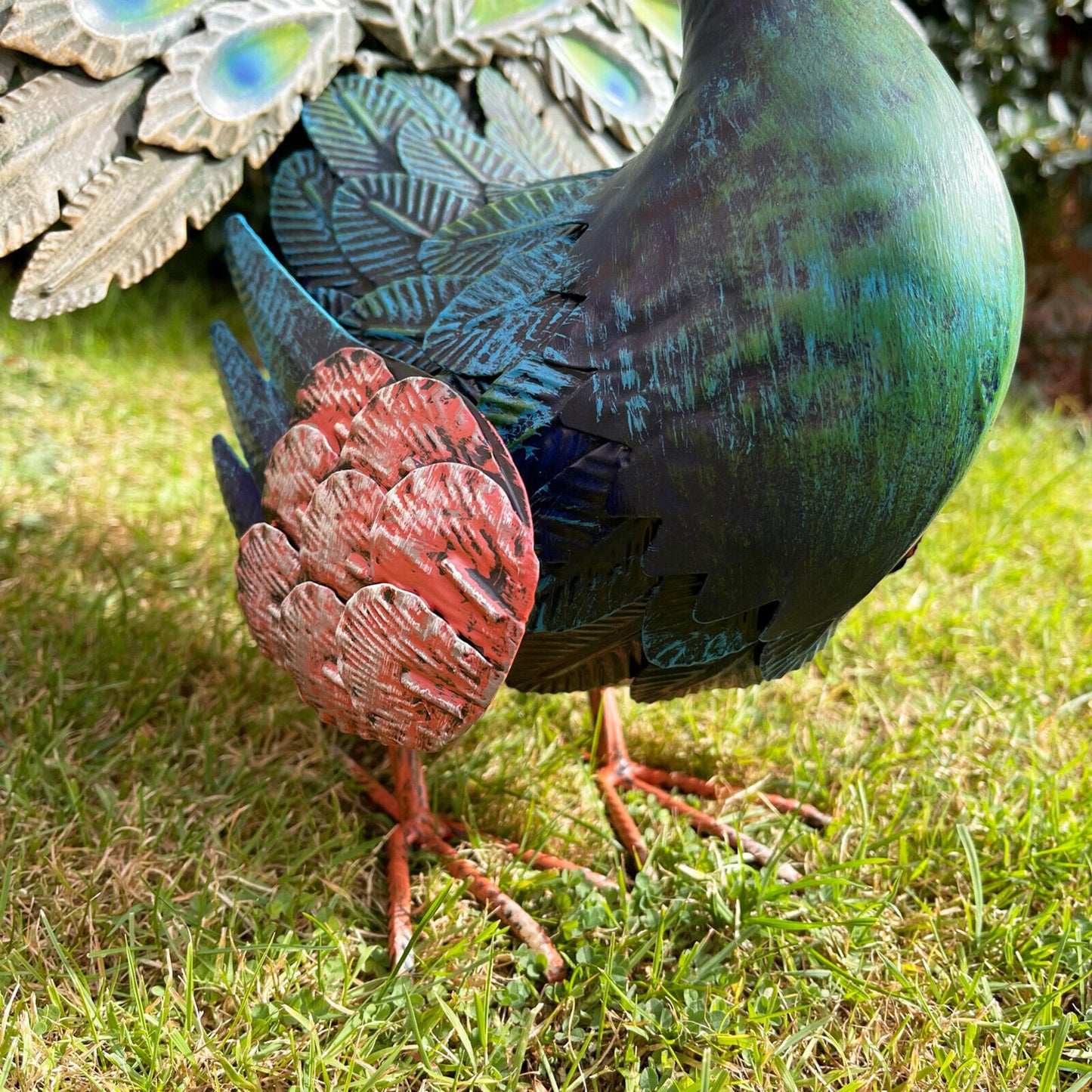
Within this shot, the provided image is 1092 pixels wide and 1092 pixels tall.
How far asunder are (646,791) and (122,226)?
3.54ft

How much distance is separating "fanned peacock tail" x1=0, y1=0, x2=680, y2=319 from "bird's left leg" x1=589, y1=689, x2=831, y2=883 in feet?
2.50

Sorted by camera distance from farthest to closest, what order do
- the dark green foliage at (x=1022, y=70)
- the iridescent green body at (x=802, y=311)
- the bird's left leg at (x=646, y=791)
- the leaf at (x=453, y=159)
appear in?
1. the dark green foliage at (x=1022, y=70)
2. the bird's left leg at (x=646, y=791)
3. the leaf at (x=453, y=159)
4. the iridescent green body at (x=802, y=311)

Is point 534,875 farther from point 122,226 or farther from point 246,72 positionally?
point 246,72

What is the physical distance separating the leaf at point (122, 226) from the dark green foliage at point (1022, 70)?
2.45 m

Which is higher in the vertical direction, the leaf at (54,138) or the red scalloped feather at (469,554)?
the leaf at (54,138)

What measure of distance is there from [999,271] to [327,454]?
0.67 m

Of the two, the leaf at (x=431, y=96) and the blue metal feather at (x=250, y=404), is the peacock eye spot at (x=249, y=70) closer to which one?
the leaf at (x=431, y=96)

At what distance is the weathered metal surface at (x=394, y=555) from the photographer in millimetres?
962

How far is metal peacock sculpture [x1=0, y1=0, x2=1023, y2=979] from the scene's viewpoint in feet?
2.93

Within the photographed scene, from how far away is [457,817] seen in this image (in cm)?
153

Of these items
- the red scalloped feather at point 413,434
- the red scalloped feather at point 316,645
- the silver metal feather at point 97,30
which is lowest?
the red scalloped feather at point 316,645

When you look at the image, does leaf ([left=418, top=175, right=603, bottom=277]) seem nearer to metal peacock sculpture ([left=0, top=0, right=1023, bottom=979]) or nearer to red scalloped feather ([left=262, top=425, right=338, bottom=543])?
metal peacock sculpture ([left=0, top=0, right=1023, bottom=979])

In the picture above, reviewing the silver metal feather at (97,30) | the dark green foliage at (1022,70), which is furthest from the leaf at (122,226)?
the dark green foliage at (1022,70)

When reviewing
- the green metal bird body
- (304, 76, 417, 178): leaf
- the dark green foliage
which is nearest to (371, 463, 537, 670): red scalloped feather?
the green metal bird body
